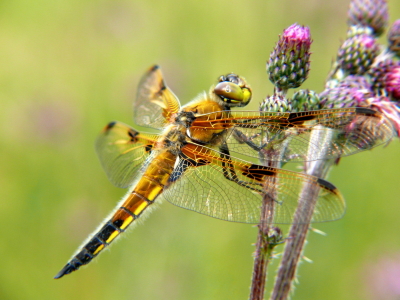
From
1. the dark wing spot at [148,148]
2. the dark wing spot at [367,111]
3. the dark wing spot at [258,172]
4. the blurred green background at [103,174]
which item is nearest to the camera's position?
the dark wing spot at [367,111]

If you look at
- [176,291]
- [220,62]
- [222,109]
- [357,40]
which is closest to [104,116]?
[220,62]

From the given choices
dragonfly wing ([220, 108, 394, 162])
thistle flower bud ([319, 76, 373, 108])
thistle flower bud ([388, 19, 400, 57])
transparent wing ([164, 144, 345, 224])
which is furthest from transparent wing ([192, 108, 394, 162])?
thistle flower bud ([388, 19, 400, 57])

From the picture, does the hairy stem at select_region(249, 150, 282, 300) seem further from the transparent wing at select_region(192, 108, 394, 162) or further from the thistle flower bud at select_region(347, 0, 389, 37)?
the thistle flower bud at select_region(347, 0, 389, 37)

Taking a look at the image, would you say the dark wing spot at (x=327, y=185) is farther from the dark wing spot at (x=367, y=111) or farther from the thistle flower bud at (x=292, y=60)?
the thistle flower bud at (x=292, y=60)

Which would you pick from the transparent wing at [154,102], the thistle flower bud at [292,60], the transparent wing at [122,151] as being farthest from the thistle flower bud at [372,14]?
the transparent wing at [122,151]

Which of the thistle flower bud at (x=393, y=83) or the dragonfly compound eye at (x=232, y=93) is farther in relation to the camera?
the thistle flower bud at (x=393, y=83)

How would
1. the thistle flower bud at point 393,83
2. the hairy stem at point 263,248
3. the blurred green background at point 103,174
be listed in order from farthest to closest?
1. the blurred green background at point 103,174
2. the thistle flower bud at point 393,83
3. the hairy stem at point 263,248

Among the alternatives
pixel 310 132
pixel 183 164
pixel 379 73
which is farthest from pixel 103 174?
pixel 379 73
